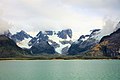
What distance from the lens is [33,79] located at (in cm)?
10750

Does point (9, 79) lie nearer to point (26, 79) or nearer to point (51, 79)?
point (26, 79)

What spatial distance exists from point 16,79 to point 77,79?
22.7 m

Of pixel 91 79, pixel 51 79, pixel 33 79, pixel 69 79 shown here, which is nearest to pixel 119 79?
pixel 91 79

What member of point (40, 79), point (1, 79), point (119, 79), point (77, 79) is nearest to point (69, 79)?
Answer: point (77, 79)

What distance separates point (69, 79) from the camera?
106875 millimetres

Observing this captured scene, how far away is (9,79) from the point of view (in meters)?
108

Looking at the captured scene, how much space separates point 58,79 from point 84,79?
9.61 meters

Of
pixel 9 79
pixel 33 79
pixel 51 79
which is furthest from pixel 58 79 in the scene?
pixel 9 79

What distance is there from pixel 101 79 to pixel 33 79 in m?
25.2

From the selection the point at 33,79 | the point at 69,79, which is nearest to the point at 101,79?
the point at 69,79

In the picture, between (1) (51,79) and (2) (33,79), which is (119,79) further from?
(2) (33,79)

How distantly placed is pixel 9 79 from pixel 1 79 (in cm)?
295

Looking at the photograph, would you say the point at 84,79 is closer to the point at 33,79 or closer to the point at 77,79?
the point at 77,79

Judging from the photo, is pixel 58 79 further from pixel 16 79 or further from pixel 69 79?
pixel 16 79
